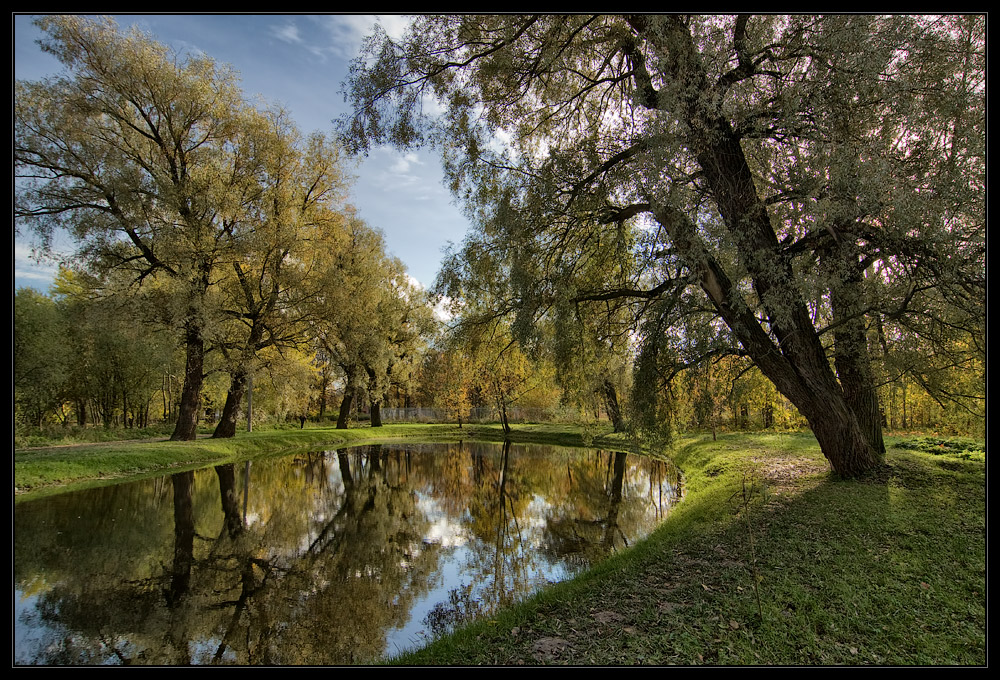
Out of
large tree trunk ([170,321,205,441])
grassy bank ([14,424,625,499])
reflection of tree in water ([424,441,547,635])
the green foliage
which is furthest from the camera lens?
large tree trunk ([170,321,205,441])

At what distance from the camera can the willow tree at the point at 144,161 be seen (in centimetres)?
1352

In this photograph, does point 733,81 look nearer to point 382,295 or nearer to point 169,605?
point 169,605

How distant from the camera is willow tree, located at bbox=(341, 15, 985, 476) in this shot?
5934mm

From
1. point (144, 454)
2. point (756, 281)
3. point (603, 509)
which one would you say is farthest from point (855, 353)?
point (144, 454)

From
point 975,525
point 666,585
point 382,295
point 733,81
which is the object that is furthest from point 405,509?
point 382,295

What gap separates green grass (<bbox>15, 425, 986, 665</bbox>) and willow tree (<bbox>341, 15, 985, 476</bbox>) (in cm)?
199

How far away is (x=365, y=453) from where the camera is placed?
23.9 m

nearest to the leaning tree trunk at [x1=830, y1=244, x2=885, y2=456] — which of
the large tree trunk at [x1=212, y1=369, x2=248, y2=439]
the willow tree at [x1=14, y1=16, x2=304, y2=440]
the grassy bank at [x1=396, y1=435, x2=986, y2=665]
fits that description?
the grassy bank at [x1=396, y1=435, x2=986, y2=665]

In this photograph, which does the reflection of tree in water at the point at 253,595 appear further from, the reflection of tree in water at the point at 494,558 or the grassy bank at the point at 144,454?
the grassy bank at the point at 144,454

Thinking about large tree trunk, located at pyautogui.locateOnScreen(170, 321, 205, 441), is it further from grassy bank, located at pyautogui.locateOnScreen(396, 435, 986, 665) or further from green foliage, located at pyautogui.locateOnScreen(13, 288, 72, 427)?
grassy bank, located at pyautogui.locateOnScreen(396, 435, 986, 665)

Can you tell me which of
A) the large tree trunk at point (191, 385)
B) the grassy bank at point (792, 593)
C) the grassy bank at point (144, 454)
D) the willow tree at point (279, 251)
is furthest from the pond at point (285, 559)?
the willow tree at point (279, 251)

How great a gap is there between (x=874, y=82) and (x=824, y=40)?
94cm

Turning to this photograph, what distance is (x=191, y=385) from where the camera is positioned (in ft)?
60.4

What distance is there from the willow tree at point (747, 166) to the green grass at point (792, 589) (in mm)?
1988
